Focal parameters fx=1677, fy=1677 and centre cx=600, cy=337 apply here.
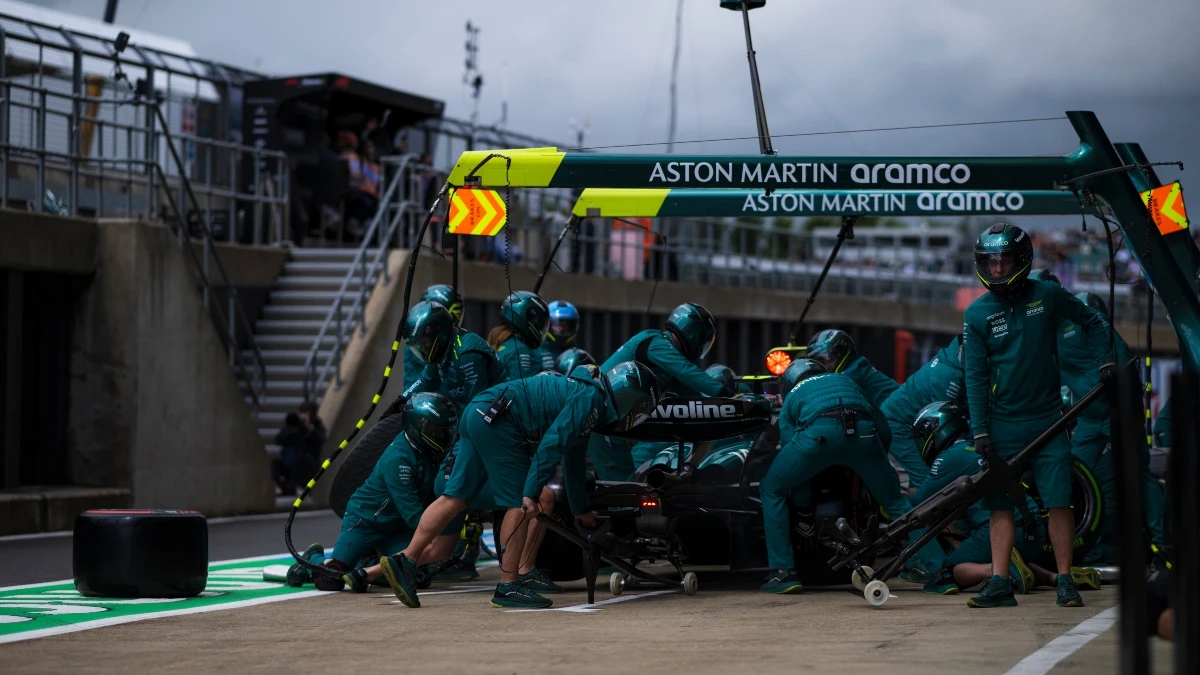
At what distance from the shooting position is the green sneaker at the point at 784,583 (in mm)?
10883

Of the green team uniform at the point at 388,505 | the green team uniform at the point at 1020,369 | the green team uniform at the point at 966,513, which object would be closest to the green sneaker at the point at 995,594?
the green team uniform at the point at 1020,369

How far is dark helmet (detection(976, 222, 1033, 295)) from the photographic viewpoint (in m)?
10.0

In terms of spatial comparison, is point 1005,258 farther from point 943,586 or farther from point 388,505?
point 388,505

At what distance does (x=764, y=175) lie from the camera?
10570 mm

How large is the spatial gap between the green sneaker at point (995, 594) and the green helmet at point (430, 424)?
356 centimetres

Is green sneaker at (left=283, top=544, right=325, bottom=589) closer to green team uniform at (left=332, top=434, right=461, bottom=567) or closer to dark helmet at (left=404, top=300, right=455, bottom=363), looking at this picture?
green team uniform at (left=332, top=434, right=461, bottom=567)

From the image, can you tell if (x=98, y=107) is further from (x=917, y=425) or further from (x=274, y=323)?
(x=917, y=425)

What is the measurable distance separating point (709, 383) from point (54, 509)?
7.18 metres

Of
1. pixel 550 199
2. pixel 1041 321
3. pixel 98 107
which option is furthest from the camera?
pixel 550 199

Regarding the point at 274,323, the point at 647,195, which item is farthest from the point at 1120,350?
the point at 274,323

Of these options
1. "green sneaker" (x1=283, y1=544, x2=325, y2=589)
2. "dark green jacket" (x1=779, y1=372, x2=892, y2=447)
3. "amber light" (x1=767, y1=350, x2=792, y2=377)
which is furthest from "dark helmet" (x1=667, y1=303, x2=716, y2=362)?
"green sneaker" (x1=283, y1=544, x2=325, y2=589)

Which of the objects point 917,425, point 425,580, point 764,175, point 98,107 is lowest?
point 425,580

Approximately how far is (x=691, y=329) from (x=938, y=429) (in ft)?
6.89

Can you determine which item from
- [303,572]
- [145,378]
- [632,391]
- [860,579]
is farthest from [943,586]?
[145,378]
